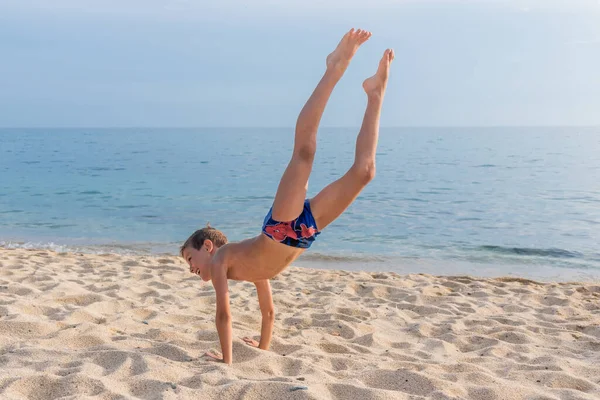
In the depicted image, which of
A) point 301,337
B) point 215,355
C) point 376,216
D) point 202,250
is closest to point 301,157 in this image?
point 202,250

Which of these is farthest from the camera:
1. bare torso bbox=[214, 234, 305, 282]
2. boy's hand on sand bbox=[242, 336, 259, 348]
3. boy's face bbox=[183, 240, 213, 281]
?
boy's hand on sand bbox=[242, 336, 259, 348]

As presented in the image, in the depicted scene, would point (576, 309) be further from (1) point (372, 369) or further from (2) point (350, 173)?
(2) point (350, 173)

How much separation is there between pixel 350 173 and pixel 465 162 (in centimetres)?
3536

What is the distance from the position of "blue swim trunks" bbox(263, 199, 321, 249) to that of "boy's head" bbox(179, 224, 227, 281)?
2.15 ft

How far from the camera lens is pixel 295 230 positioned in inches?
149

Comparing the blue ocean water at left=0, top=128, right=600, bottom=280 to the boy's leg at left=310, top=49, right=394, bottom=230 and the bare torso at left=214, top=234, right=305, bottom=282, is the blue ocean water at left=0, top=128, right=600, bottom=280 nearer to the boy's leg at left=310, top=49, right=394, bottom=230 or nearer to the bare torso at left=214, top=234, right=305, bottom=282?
the bare torso at left=214, top=234, right=305, bottom=282

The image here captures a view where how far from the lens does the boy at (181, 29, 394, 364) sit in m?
3.62

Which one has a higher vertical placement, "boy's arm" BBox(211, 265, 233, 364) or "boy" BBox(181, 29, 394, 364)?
"boy" BBox(181, 29, 394, 364)

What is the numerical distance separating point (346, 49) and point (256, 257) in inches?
60.5

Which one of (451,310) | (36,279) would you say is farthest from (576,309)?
(36,279)

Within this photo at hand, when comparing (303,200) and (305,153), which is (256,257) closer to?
(303,200)

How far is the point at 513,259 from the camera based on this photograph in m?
11.2

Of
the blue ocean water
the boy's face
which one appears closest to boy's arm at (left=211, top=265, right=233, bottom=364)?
the boy's face

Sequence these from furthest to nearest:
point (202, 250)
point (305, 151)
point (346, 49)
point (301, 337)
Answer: point (301, 337)
point (202, 250)
point (346, 49)
point (305, 151)
